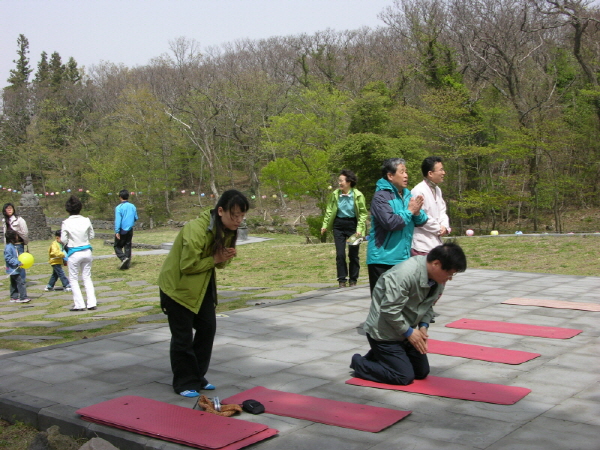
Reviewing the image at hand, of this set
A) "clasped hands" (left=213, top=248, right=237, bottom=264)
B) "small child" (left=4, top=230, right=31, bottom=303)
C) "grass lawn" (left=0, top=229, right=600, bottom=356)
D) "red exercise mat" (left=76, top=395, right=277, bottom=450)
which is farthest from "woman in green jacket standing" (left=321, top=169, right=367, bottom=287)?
"red exercise mat" (left=76, top=395, right=277, bottom=450)

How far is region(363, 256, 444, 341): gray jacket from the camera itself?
405 cm

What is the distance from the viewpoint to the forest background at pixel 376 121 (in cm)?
2483

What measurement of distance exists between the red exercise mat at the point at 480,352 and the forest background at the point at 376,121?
18666 millimetres

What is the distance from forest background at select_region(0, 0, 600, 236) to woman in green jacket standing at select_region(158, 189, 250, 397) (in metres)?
20.0

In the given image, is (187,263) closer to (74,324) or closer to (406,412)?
(406,412)

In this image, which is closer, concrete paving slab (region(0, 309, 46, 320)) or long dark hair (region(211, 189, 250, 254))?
long dark hair (region(211, 189, 250, 254))

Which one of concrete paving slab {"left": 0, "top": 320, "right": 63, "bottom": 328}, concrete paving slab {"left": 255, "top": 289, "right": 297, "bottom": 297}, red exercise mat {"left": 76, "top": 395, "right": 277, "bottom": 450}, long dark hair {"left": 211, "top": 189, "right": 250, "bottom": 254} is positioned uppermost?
long dark hair {"left": 211, "top": 189, "right": 250, "bottom": 254}

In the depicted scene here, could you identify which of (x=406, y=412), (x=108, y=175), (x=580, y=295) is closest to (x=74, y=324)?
(x=406, y=412)

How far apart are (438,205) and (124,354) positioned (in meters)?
3.25

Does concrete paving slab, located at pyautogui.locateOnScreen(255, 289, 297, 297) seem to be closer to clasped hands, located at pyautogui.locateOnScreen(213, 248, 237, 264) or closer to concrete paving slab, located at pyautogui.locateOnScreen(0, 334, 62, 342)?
concrete paving slab, located at pyautogui.locateOnScreen(0, 334, 62, 342)

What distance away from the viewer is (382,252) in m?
5.58

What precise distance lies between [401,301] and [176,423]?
5.33 ft

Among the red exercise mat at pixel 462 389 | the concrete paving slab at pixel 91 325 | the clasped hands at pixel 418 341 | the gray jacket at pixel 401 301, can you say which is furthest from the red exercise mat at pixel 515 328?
the concrete paving slab at pixel 91 325

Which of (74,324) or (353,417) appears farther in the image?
(74,324)
